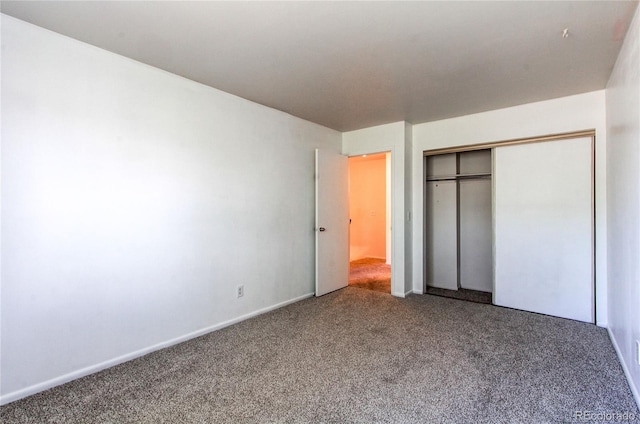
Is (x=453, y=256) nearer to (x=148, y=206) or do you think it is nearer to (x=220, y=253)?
(x=220, y=253)

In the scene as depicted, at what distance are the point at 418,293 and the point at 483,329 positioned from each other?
4.38 feet

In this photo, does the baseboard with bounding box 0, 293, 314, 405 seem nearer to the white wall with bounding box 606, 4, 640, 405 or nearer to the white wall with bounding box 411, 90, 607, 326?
the white wall with bounding box 411, 90, 607, 326

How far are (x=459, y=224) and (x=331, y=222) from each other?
1.96 m

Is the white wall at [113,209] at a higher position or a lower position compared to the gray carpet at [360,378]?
higher

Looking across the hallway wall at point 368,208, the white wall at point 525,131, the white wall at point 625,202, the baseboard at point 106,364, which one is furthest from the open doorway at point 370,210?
the white wall at point 625,202

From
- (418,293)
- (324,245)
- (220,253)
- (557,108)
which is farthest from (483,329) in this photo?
(220,253)

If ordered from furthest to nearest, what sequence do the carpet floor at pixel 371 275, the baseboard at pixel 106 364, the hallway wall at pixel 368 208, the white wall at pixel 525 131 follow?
the hallway wall at pixel 368 208 < the carpet floor at pixel 371 275 < the white wall at pixel 525 131 < the baseboard at pixel 106 364

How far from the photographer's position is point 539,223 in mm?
3607

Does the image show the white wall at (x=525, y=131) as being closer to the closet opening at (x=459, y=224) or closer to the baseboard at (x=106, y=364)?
the closet opening at (x=459, y=224)

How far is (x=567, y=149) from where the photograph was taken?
3.42 metres

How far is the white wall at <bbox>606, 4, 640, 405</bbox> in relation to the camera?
197cm

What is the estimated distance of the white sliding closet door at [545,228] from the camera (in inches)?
132

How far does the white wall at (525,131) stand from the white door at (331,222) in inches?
40.0

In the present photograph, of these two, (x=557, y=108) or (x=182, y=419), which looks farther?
(x=557, y=108)
